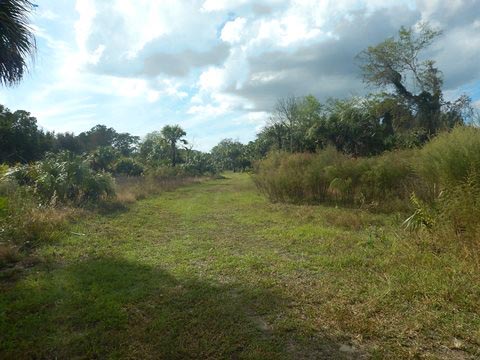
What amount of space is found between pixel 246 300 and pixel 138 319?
4.00 feet

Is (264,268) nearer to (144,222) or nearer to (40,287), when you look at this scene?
(40,287)

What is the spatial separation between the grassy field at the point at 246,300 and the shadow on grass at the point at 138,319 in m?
0.02

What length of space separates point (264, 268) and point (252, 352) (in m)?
2.40

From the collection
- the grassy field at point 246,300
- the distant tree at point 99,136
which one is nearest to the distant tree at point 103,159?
the grassy field at point 246,300

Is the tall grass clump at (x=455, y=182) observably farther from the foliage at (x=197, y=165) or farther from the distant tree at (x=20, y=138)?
the foliage at (x=197, y=165)

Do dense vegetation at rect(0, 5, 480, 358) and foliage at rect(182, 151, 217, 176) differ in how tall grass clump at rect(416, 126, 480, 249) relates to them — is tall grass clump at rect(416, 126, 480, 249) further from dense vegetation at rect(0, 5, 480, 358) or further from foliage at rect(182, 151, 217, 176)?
foliage at rect(182, 151, 217, 176)

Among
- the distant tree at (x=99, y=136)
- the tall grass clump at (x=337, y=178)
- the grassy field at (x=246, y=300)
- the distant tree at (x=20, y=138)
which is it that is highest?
the distant tree at (x=99, y=136)

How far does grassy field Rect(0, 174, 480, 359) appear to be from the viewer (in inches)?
119

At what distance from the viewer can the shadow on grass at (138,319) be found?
2986 mm


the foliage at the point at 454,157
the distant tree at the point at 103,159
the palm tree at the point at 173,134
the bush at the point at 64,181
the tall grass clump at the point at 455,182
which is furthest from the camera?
the palm tree at the point at 173,134

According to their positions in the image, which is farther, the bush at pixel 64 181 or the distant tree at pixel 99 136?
the distant tree at pixel 99 136

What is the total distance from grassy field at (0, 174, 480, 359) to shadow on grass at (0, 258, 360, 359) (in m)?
0.02

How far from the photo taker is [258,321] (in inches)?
139

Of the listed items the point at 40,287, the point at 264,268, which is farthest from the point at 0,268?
the point at 264,268
